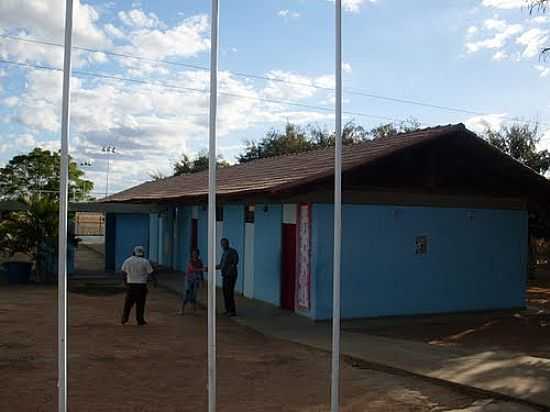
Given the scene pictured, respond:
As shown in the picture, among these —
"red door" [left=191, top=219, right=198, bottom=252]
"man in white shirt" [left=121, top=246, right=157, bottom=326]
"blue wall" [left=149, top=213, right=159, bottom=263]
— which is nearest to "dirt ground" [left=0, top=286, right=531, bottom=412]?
"man in white shirt" [left=121, top=246, right=157, bottom=326]

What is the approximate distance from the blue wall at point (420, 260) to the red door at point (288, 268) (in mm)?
1139

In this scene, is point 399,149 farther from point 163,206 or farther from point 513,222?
Result: point 163,206

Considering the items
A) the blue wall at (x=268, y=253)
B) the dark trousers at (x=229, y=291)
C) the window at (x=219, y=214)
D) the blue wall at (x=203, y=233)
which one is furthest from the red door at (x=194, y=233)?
the dark trousers at (x=229, y=291)

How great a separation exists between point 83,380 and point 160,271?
646 inches

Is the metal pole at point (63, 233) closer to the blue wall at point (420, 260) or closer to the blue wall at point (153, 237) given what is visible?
the blue wall at point (420, 260)

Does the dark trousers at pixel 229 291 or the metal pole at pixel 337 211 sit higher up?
the metal pole at pixel 337 211

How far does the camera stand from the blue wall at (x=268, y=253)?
1528 centimetres

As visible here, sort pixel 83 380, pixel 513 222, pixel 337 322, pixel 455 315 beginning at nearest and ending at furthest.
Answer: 1. pixel 337 322
2. pixel 83 380
3. pixel 455 315
4. pixel 513 222

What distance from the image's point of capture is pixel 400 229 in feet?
48.7

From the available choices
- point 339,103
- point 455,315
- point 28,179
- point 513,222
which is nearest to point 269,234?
point 455,315

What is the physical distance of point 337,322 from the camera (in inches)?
238

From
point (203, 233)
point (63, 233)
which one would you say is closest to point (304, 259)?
point (203, 233)

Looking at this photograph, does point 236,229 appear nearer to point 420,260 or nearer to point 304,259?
point 304,259

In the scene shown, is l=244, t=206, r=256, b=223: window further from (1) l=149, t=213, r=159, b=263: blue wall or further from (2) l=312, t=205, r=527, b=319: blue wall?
(1) l=149, t=213, r=159, b=263: blue wall
